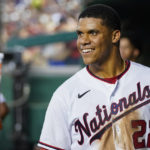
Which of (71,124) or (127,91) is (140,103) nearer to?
(127,91)

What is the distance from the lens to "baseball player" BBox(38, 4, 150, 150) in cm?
269

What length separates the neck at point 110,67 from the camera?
9.29 feet

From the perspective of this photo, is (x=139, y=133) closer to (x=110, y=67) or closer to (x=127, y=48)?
(x=110, y=67)

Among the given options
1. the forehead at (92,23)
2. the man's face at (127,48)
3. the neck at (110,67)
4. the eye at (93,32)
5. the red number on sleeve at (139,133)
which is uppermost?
the forehead at (92,23)

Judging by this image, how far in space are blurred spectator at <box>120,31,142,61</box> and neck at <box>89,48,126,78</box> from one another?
1.14 metres

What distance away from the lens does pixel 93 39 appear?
2742mm

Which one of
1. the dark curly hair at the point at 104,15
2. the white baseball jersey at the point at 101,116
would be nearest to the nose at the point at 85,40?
the dark curly hair at the point at 104,15

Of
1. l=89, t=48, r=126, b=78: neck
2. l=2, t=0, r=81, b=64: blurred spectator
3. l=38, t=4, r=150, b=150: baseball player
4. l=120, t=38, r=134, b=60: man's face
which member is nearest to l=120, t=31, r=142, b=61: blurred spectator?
l=120, t=38, r=134, b=60: man's face

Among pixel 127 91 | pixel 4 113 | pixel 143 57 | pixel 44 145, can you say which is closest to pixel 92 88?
pixel 127 91

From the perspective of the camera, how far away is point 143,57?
16.8ft

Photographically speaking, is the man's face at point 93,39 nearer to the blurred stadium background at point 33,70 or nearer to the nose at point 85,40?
the nose at point 85,40

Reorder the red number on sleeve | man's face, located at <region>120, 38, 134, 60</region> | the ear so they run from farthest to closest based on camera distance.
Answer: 1. man's face, located at <region>120, 38, 134, 60</region>
2. the ear
3. the red number on sleeve

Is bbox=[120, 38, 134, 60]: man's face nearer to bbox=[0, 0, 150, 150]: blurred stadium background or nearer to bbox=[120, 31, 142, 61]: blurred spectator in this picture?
bbox=[120, 31, 142, 61]: blurred spectator

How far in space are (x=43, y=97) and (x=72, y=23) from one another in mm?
1317
